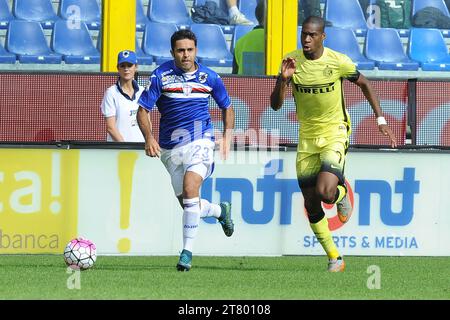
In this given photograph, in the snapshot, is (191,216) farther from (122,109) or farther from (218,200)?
(122,109)

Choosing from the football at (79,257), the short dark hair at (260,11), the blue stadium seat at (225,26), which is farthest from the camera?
the blue stadium seat at (225,26)

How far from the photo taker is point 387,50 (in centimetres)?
1703

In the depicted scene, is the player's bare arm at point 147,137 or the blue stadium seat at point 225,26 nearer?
the player's bare arm at point 147,137

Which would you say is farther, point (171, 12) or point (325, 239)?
point (171, 12)

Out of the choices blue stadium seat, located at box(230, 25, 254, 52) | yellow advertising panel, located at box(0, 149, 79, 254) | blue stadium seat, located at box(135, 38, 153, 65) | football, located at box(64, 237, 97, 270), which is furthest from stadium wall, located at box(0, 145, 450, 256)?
blue stadium seat, located at box(230, 25, 254, 52)

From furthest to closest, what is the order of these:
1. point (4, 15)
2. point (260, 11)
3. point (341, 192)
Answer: point (260, 11) → point (4, 15) → point (341, 192)

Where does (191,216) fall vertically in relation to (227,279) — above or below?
above

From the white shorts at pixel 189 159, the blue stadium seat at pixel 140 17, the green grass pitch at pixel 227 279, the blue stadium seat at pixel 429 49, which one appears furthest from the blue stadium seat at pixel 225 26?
the white shorts at pixel 189 159

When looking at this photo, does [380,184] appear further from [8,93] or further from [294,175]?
[8,93]

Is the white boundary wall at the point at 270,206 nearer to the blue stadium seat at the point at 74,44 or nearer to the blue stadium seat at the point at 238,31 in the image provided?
the blue stadium seat at the point at 74,44

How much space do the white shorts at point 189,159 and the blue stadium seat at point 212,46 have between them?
152 inches

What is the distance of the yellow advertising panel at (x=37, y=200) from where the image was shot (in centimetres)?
1298

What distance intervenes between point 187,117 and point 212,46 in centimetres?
435

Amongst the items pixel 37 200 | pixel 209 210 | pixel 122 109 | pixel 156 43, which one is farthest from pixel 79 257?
pixel 156 43
